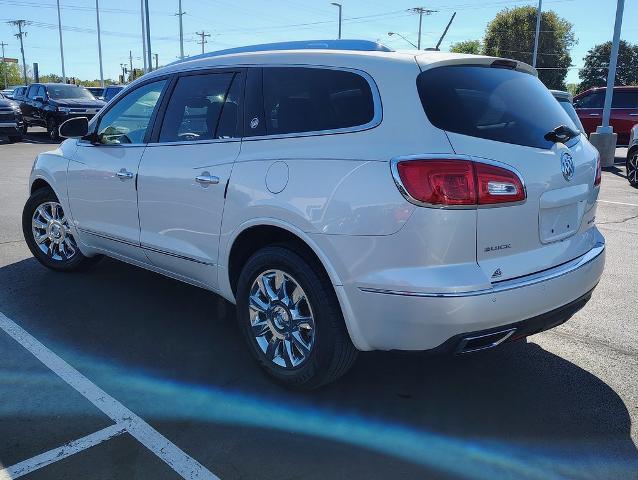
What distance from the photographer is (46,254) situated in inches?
216

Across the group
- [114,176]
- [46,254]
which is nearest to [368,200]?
[114,176]

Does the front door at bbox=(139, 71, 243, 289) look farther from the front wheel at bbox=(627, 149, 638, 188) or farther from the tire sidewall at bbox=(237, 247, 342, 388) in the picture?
the front wheel at bbox=(627, 149, 638, 188)

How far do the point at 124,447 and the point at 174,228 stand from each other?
1504 mm

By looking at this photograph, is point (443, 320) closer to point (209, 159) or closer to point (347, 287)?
point (347, 287)

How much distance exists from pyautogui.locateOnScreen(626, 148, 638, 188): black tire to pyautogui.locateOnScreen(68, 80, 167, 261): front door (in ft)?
33.3

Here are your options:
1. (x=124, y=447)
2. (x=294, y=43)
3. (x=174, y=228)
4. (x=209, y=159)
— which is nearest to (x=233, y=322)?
(x=174, y=228)

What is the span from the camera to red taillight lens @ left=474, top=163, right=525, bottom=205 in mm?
2723

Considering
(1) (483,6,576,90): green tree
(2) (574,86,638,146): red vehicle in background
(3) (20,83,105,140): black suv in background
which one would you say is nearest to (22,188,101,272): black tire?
(3) (20,83,105,140): black suv in background

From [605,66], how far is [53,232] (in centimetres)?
7598

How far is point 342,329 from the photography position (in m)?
3.09

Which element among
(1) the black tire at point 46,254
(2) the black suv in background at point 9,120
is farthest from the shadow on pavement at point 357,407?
(2) the black suv in background at point 9,120

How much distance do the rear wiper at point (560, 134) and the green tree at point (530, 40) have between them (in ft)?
190

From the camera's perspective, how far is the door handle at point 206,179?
357 cm

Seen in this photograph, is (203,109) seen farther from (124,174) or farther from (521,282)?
(521,282)
